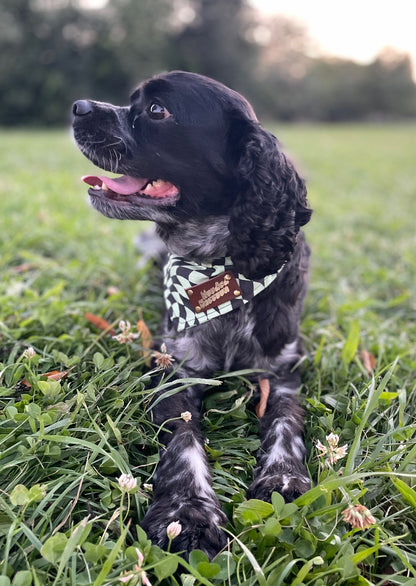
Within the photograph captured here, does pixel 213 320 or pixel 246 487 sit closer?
pixel 246 487

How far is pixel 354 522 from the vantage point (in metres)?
1.66

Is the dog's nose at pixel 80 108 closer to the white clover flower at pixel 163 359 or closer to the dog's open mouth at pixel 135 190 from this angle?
the dog's open mouth at pixel 135 190

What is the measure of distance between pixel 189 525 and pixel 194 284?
1245 mm

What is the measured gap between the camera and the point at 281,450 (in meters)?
2.18

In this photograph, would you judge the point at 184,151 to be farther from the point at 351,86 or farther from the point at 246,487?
the point at 351,86

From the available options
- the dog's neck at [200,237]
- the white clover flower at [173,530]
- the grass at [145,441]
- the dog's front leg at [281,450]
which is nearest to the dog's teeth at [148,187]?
the dog's neck at [200,237]

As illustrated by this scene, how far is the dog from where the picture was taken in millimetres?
2520

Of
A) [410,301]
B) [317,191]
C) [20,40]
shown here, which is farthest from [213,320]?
[20,40]

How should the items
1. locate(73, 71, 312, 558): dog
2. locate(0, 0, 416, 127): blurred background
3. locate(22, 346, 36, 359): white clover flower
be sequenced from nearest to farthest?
locate(22, 346, 36, 359): white clover flower
locate(73, 71, 312, 558): dog
locate(0, 0, 416, 127): blurred background

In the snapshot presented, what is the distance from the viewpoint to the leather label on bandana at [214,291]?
8.45 feet

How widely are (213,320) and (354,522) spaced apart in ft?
4.23

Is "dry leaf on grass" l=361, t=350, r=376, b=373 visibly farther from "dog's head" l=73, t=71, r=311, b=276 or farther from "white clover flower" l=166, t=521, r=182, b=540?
"white clover flower" l=166, t=521, r=182, b=540

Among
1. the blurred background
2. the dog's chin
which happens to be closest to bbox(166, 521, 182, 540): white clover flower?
the dog's chin

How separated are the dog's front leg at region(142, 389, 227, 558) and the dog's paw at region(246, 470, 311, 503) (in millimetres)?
186
